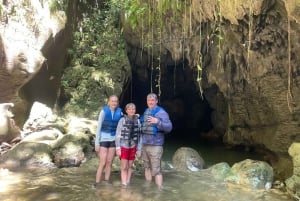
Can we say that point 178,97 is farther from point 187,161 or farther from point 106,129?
point 106,129

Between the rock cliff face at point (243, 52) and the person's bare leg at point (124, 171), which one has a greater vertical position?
the rock cliff face at point (243, 52)

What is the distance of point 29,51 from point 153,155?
21.7 feet

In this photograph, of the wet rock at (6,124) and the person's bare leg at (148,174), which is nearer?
the person's bare leg at (148,174)

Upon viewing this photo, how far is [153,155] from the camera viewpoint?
718 cm

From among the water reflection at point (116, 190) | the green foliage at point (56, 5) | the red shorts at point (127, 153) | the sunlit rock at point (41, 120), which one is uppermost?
the green foliage at point (56, 5)

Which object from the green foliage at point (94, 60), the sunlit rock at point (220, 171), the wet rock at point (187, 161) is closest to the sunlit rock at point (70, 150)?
the wet rock at point (187, 161)

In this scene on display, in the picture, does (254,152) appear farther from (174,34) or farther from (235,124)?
(174,34)

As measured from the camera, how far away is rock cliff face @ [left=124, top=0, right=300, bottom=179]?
9000 millimetres

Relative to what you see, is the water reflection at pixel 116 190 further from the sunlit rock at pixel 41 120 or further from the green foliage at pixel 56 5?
the green foliage at pixel 56 5

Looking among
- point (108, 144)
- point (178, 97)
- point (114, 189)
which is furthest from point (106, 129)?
point (178, 97)

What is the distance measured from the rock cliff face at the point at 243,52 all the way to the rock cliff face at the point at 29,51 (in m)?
2.70

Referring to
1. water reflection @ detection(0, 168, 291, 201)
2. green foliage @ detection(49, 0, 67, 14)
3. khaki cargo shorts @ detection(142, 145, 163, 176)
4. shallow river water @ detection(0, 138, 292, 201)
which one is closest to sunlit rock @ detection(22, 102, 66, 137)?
green foliage @ detection(49, 0, 67, 14)

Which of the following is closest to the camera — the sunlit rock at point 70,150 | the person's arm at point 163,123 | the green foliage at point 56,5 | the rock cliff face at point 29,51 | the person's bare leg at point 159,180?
the person's arm at point 163,123

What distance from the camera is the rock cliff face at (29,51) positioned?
11508mm
